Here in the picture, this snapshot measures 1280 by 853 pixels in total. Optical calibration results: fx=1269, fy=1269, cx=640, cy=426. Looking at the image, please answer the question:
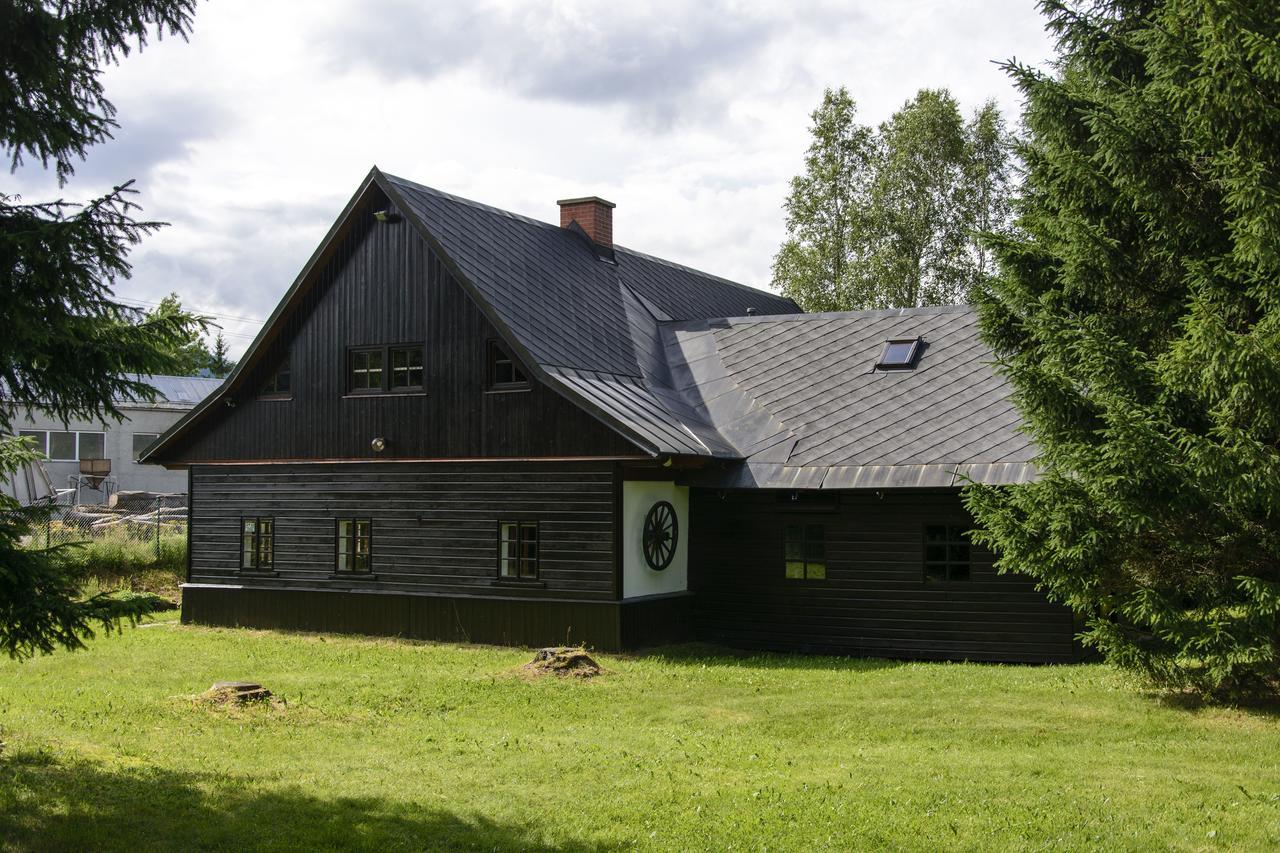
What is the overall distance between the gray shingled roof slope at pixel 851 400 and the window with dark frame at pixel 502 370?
3112 mm

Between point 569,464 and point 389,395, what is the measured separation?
11.2 feet

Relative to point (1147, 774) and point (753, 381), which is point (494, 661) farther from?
point (1147, 774)

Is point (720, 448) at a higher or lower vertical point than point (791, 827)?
higher

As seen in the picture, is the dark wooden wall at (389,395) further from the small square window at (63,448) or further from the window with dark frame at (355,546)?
the small square window at (63,448)

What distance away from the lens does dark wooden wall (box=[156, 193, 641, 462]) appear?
17766 mm

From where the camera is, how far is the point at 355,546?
1939 cm

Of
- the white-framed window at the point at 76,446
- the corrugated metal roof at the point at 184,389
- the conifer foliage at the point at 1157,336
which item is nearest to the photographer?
the conifer foliage at the point at 1157,336

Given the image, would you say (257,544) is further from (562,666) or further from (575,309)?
(562,666)

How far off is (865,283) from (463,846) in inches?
1175

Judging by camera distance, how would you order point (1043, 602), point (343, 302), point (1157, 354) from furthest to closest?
point (343, 302) < point (1043, 602) < point (1157, 354)

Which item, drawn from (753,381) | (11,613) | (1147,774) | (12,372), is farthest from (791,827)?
(753,381)

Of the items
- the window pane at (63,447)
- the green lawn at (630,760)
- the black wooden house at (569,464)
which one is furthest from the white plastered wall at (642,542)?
the window pane at (63,447)

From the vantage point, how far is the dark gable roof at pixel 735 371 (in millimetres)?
17062

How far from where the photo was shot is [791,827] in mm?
8445
